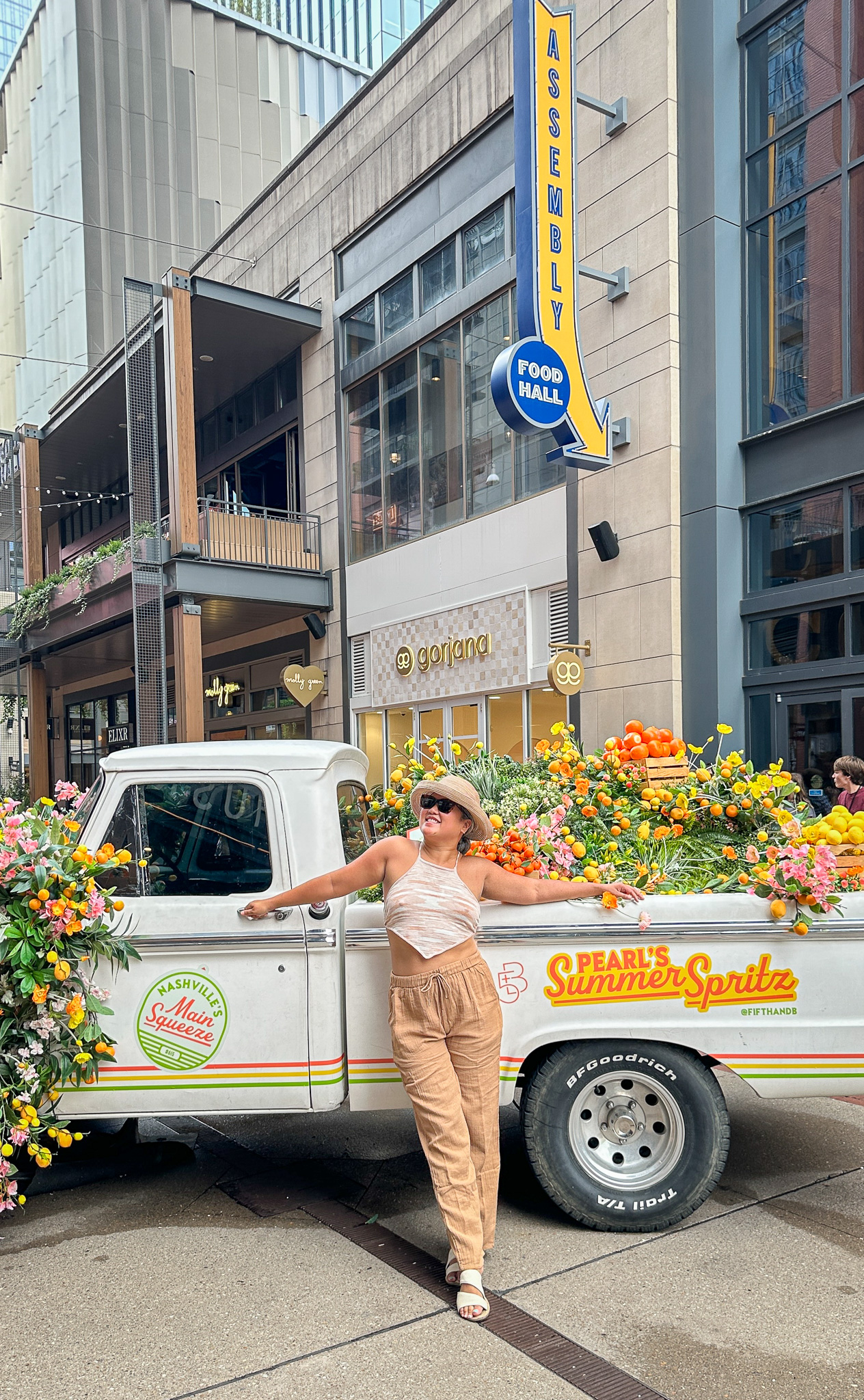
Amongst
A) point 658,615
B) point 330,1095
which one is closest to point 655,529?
point 658,615

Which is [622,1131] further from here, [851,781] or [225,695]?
[225,695]

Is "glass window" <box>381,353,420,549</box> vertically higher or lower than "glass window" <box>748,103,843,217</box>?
lower

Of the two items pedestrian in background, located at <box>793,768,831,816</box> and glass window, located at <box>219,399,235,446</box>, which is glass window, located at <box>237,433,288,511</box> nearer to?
glass window, located at <box>219,399,235,446</box>

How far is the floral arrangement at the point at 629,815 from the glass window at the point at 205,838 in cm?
53

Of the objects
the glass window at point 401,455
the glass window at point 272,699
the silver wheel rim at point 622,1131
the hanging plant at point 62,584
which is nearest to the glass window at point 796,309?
the glass window at point 401,455

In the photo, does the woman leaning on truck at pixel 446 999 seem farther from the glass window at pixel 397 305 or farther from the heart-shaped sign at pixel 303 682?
the glass window at pixel 397 305

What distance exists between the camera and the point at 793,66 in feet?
37.4

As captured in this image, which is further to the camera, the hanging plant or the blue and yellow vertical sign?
the hanging plant

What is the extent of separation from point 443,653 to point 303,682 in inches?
138

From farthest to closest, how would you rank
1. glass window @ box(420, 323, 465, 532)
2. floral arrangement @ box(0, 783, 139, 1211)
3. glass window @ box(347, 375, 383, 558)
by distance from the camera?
1. glass window @ box(347, 375, 383, 558)
2. glass window @ box(420, 323, 465, 532)
3. floral arrangement @ box(0, 783, 139, 1211)

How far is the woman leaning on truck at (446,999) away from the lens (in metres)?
3.74

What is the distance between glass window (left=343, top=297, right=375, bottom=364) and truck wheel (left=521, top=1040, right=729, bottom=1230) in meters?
15.9

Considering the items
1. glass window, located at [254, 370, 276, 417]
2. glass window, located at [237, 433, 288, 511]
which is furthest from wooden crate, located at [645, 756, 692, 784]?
glass window, located at [254, 370, 276, 417]

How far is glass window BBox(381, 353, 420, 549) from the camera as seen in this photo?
1683 cm
